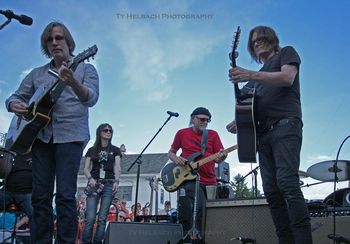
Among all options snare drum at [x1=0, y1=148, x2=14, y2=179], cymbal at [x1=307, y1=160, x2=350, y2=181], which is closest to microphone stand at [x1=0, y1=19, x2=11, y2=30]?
snare drum at [x1=0, y1=148, x2=14, y2=179]

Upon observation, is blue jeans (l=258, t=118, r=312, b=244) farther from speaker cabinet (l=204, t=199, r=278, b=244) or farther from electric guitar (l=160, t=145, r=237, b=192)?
electric guitar (l=160, t=145, r=237, b=192)

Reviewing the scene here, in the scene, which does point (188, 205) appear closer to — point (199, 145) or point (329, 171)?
point (199, 145)

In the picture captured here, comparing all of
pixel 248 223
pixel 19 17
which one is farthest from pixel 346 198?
pixel 19 17

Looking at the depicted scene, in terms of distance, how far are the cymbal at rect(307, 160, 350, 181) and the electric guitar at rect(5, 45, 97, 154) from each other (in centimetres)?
308

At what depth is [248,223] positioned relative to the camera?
11.8ft

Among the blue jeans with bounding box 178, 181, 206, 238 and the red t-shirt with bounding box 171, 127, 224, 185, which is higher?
the red t-shirt with bounding box 171, 127, 224, 185

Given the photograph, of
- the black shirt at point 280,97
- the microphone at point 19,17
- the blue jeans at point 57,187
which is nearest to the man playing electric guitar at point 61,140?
the blue jeans at point 57,187

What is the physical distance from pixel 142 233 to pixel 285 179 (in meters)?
1.67

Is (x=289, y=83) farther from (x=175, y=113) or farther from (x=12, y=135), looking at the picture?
(x=175, y=113)

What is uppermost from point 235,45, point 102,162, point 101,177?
point 235,45

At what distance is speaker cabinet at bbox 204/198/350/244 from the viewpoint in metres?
3.19

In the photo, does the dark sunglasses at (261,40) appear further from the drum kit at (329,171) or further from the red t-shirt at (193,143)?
the red t-shirt at (193,143)

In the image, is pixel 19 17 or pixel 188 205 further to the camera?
pixel 188 205

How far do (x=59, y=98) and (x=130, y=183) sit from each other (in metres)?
28.8
